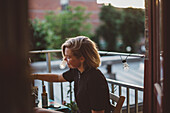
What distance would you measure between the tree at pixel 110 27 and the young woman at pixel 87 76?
42.1 feet

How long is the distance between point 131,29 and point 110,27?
130 cm

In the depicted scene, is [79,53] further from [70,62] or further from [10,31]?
[10,31]

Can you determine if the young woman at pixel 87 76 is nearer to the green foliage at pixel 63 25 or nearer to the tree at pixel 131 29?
the green foliage at pixel 63 25

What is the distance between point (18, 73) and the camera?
18.9 inches

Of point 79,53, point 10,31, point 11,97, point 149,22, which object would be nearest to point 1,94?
point 11,97

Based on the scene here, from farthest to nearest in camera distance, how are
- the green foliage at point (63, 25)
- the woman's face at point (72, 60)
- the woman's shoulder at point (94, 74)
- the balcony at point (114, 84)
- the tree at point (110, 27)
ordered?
the tree at point (110, 27) → the green foliage at point (63, 25) → the balcony at point (114, 84) → the woman's face at point (72, 60) → the woman's shoulder at point (94, 74)

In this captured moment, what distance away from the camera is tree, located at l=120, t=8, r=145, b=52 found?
14586 mm

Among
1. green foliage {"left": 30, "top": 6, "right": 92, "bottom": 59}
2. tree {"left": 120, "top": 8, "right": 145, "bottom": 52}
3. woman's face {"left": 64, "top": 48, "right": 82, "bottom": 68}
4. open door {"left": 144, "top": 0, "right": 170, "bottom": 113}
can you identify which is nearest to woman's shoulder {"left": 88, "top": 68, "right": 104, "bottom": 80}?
woman's face {"left": 64, "top": 48, "right": 82, "bottom": 68}

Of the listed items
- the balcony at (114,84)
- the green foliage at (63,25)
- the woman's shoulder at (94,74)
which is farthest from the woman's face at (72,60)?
the green foliage at (63,25)

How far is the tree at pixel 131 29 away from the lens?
14.6 meters

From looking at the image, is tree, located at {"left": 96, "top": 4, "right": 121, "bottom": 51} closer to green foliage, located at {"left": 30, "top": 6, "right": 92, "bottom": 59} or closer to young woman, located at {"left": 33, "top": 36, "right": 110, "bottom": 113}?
green foliage, located at {"left": 30, "top": 6, "right": 92, "bottom": 59}

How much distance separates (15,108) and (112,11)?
14444mm

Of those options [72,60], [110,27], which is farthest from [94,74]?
[110,27]

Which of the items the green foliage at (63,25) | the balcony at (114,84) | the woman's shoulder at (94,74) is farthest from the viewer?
the green foliage at (63,25)
